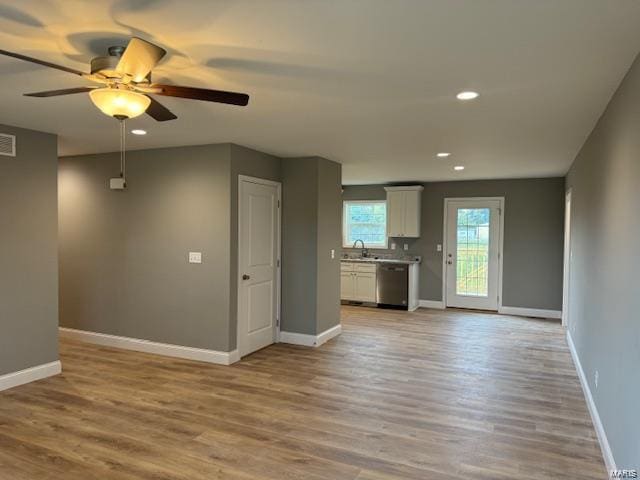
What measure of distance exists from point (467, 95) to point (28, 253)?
4143 millimetres

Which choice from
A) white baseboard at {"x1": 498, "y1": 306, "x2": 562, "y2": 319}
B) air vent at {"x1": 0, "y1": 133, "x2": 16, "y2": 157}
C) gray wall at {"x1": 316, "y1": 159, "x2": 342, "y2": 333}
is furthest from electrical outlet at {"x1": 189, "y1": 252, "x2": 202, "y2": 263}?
white baseboard at {"x1": 498, "y1": 306, "x2": 562, "y2": 319}

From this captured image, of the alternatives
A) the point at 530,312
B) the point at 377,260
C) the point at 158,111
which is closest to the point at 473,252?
the point at 530,312

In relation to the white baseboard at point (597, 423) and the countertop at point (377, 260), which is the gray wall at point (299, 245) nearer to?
the countertop at point (377, 260)

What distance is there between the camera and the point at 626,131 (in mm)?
2635

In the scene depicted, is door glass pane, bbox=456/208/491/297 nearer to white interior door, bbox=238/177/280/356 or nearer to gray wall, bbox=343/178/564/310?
gray wall, bbox=343/178/564/310

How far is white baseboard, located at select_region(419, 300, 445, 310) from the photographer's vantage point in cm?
859

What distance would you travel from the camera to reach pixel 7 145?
13.6 feet

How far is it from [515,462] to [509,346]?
10.3 feet

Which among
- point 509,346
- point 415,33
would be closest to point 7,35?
point 415,33

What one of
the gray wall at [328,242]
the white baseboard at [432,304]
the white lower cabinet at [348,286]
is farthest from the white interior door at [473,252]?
the gray wall at [328,242]

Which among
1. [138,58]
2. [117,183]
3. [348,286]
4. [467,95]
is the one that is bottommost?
[348,286]

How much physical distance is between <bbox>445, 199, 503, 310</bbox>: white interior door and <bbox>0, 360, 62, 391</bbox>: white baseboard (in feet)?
21.3

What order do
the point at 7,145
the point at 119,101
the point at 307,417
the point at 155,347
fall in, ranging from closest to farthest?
the point at 119,101 → the point at 307,417 → the point at 7,145 → the point at 155,347

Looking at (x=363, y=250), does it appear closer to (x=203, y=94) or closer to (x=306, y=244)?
(x=306, y=244)
